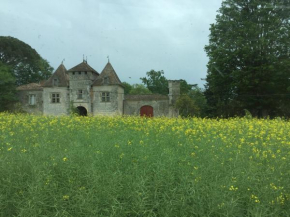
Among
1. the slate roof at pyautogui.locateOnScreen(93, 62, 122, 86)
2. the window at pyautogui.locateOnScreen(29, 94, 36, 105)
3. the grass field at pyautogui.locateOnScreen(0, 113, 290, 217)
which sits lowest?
the grass field at pyautogui.locateOnScreen(0, 113, 290, 217)

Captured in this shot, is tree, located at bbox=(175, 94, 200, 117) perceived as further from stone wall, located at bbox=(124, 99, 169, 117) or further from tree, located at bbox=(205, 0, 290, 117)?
stone wall, located at bbox=(124, 99, 169, 117)

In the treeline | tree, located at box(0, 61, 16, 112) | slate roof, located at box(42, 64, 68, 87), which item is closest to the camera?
tree, located at box(0, 61, 16, 112)

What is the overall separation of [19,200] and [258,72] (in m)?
24.3

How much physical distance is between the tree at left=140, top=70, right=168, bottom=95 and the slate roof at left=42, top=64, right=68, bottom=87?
18.9 meters

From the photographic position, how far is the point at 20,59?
33.1m

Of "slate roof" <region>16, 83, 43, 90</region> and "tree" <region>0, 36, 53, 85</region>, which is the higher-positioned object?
"tree" <region>0, 36, 53, 85</region>

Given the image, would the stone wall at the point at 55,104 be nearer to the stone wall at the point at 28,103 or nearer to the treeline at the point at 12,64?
the stone wall at the point at 28,103

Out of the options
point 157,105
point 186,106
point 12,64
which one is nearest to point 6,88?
point 12,64

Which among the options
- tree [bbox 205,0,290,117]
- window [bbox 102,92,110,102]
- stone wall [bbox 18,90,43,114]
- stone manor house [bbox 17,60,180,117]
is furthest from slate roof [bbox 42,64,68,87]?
tree [bbox 205,0,290,117]

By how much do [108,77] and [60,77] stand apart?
19.5 feet

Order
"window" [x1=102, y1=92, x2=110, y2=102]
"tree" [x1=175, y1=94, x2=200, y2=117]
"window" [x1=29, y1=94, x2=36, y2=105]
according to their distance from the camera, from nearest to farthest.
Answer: "tree" [x1=175, y1=94, x2=200, y2=117] < "window" [x1=102, y1=92, x2=110, y2=102] < "window" [x1=29, y1=94, x2=36, y2=105]

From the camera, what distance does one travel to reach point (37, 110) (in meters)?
36.2

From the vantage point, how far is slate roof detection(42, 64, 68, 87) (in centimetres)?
3569

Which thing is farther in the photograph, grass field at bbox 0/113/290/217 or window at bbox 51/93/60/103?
window at bbox 51/93/60/103
